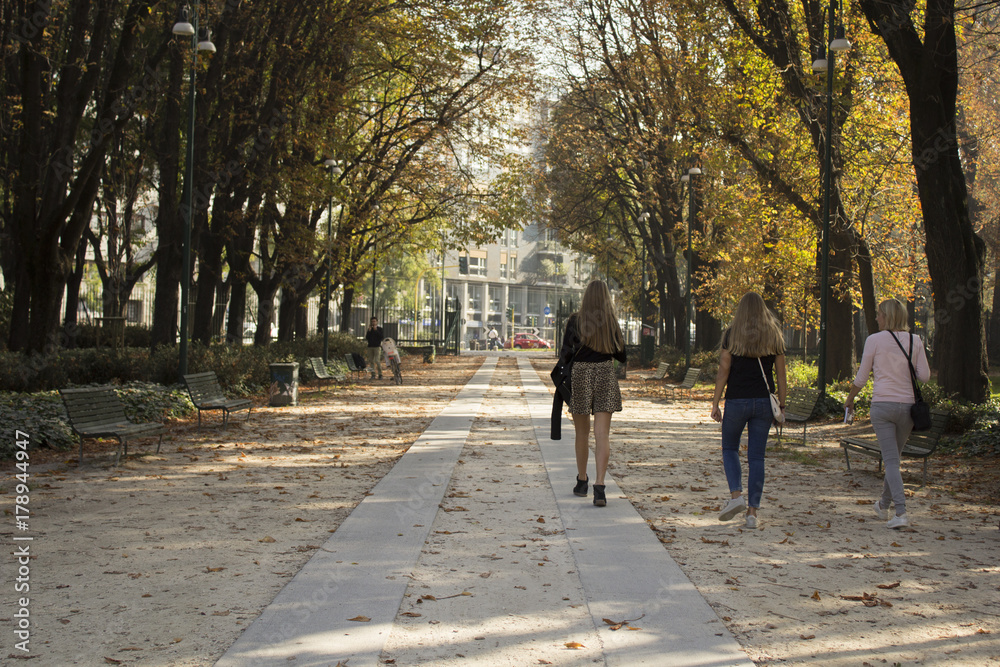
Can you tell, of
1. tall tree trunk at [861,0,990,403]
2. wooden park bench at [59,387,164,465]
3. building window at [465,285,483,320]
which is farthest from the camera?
building window at [465,285,483,320]

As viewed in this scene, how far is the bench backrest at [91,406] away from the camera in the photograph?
9.52 meters

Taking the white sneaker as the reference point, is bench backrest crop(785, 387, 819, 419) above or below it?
above

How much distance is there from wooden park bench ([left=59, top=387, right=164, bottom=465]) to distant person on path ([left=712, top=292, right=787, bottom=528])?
671 cm

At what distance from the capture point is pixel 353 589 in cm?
506

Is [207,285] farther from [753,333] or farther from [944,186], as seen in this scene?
[753,333]

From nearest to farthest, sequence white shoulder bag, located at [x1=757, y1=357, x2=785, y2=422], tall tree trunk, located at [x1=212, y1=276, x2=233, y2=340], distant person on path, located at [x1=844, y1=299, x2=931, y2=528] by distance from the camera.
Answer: white shoulder bag, located at [x1=757, y1=357, x2=785, y2=422] < distant person on path, located at [x1=844, y1=299, x2=931, y2=528] < tall tree trunk, located at [x1=212, y1=276, x2=233, y2=340]

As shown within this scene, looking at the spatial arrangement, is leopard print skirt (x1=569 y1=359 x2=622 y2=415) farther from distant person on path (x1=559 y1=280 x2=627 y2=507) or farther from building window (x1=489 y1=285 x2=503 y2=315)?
building window (x1=489 y1=285 x2=503 y2=315)

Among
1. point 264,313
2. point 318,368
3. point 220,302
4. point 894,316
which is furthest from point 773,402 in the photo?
point 220,302

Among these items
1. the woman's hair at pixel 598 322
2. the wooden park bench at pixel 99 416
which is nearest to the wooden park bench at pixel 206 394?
the wooden park bench at pixel 99 416

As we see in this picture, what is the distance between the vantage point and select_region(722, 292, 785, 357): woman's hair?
6984 millimetres

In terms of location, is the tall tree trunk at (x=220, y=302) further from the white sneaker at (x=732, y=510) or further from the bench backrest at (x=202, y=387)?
the white sneaker at (x=732, y=510)

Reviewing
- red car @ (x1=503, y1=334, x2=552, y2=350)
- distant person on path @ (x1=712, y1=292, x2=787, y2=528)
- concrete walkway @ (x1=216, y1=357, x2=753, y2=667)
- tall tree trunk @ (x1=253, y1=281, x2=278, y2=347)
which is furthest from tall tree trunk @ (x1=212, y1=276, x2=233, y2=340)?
red car @ (x1=503, y1=334, x2=552, y2=350)

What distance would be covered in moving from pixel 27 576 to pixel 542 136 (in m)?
29.5

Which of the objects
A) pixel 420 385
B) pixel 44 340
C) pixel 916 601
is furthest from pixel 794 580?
pixel 420 385
